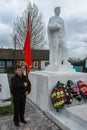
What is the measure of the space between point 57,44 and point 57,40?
13 centimetres

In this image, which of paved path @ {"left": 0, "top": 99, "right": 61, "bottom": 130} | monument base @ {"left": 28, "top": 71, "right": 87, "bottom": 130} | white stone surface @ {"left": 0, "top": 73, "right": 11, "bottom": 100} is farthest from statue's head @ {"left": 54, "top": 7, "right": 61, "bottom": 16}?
paved path @ {"left": 0, "top": 99, "right": 61, "bottom": 130}

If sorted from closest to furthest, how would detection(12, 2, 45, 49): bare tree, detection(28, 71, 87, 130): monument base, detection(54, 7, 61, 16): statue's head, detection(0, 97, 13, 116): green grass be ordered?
detection(28, 71, 87, 130): monument base, detection(0, 97, 13, 116): green grass, detection(54, 7, 61, 16): statue's head, detection(12, 2, 45, 49): bare tree

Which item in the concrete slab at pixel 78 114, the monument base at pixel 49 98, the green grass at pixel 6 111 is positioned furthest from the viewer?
the green grass at pixel 6 111

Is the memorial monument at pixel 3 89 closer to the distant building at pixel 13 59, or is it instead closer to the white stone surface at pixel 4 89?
the white stone surface at pixel 4 89

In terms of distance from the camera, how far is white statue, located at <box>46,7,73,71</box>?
17.3 ft

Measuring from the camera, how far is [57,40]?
17.6 feet

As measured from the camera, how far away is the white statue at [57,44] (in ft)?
17.3

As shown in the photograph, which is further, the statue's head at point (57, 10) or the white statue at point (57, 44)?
the statue's head at point (57, 10)

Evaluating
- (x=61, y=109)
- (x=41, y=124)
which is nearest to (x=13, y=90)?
(x=41, y=124)

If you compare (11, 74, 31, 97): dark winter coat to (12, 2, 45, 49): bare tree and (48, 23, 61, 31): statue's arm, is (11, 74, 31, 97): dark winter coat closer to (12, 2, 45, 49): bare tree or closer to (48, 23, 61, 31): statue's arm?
(48, 23, 61, 31): statue's arm

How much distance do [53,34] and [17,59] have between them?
2403 centimetres

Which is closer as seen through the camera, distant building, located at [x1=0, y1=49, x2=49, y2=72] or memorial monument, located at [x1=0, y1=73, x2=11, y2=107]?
memorial monument, located at [x1=0, y1=73, x2=11, y2=107]

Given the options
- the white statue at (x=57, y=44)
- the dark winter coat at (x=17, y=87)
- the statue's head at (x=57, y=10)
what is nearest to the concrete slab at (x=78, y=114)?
the dark winter coat at (x=17, y=87)

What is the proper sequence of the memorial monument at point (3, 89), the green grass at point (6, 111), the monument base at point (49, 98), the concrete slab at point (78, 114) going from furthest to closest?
the memorial monument at point (3, 89) < the green grass at point (6, 111) < the monument base at point (49, 98) < the concrete slab at point (78, 114)
